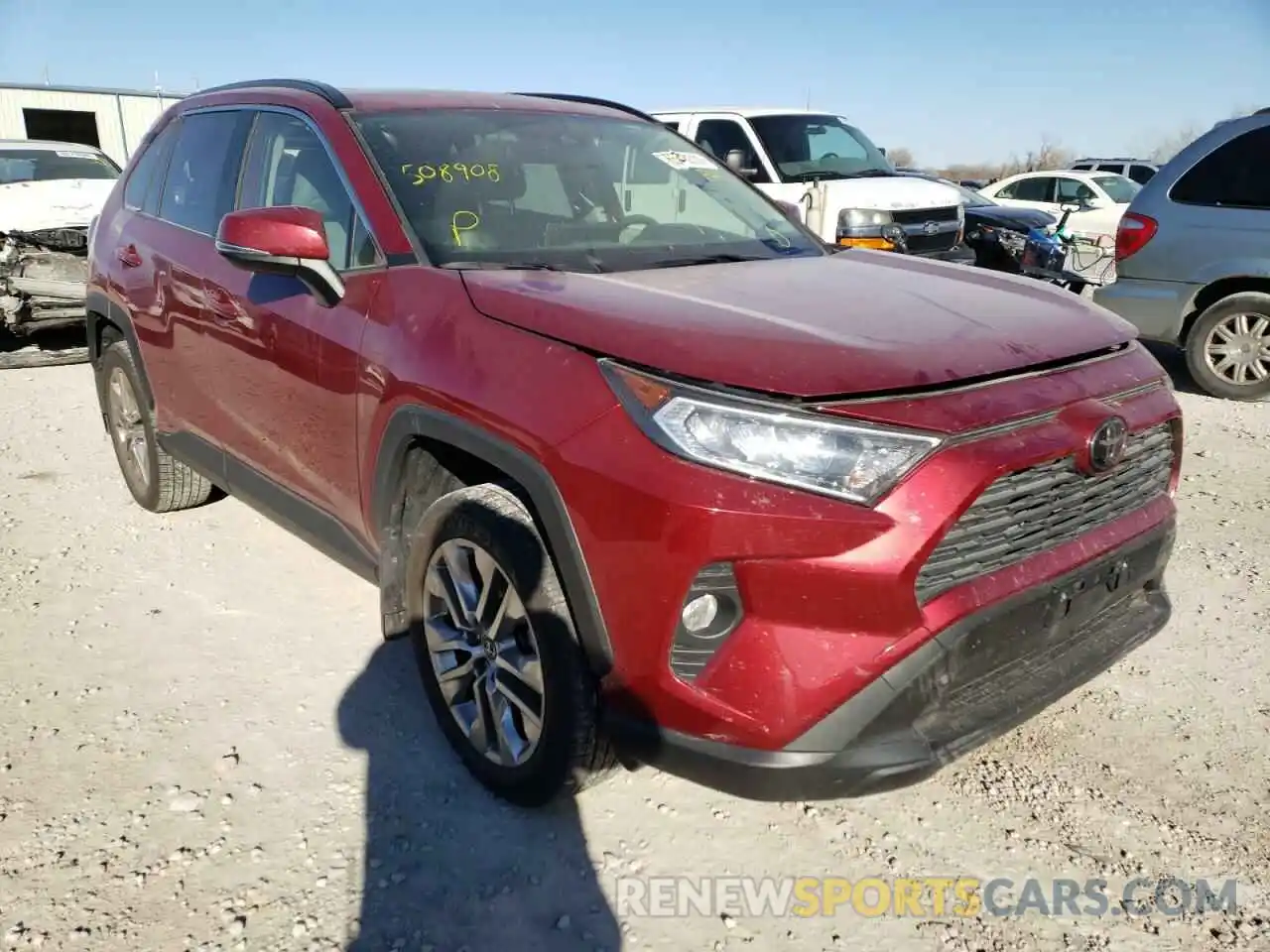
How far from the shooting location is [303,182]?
10.2ft

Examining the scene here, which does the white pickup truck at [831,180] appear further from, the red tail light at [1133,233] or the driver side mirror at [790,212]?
the driver side mirror at [790,212]

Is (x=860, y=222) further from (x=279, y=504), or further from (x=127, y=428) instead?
(x=279, y=504)

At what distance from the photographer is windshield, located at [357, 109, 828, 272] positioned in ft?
9.05

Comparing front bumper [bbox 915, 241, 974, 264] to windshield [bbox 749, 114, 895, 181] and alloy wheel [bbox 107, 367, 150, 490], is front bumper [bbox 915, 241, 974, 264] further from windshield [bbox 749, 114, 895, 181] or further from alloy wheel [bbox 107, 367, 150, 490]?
alloy wheel [bbox 107, 367, 150, 490]

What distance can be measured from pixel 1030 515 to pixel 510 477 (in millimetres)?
1148

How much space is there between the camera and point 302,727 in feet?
9.60

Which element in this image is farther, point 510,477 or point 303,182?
point 303,182

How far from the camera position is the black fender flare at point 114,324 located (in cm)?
409

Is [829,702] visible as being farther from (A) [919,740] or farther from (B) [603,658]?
(B) [603,658]

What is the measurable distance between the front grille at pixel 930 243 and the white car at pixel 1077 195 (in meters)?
6.76

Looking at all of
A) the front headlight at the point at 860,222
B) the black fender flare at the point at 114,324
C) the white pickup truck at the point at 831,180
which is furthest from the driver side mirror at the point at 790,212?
the front headlight at the point at 860,222

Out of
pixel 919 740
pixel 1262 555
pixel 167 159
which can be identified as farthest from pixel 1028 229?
pixel 919 740

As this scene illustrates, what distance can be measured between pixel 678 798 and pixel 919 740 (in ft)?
2.68

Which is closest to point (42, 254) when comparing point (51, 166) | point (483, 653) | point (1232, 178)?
point (51, 166)
